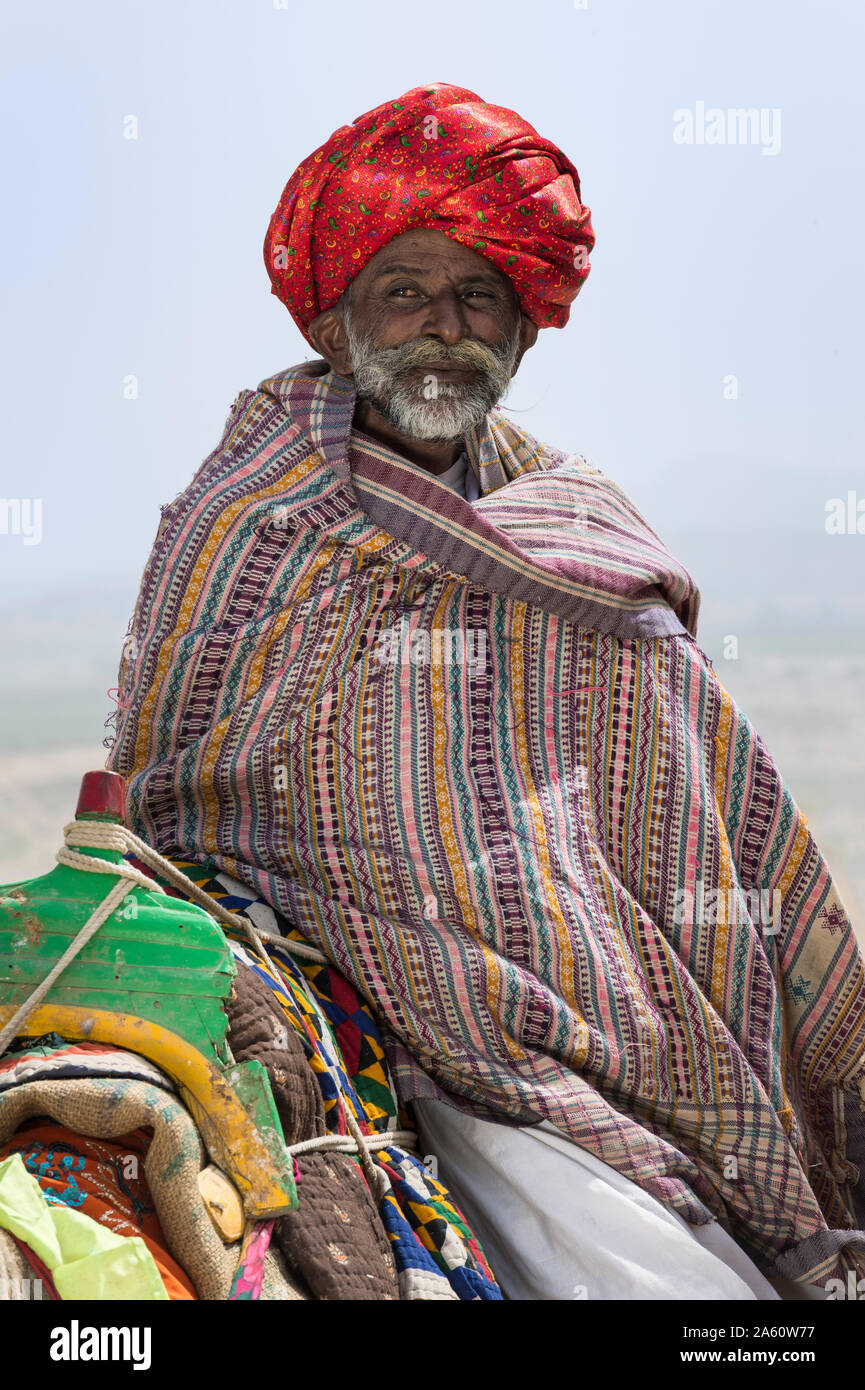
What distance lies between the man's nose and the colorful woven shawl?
0.82 ft

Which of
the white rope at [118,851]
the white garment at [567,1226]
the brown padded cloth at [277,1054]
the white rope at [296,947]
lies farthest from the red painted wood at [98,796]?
the white garment at [567,1226]

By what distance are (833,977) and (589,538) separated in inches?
40.4

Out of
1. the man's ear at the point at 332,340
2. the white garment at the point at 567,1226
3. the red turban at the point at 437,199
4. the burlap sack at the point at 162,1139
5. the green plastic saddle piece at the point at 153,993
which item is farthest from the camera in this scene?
the man's ear at the point at 332,340

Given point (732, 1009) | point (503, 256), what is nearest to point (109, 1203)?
point (732, 1009)

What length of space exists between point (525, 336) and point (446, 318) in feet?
1.03

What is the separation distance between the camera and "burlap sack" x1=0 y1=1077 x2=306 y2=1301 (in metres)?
1.75

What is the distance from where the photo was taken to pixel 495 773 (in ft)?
8.80

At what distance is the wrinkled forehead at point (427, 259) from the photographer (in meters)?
2.97

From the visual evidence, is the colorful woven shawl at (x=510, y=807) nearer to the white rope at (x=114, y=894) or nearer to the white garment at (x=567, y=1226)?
the white garment at (x=567, y=1226)

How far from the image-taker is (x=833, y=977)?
2.88 m

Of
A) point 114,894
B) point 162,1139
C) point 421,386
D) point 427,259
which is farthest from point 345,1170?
point 427,259

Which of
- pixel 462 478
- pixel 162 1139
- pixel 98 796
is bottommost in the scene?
pixel 162 1139

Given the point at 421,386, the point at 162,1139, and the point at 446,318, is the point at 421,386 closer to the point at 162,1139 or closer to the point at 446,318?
the point at 446,318

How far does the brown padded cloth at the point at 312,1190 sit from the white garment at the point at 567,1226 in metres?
0.35
